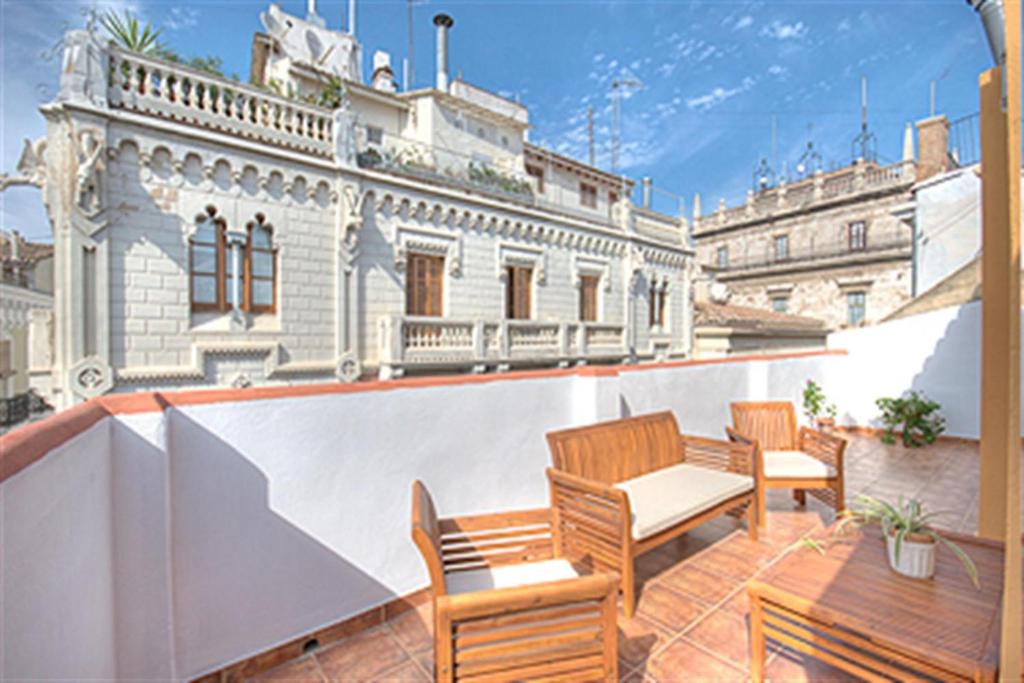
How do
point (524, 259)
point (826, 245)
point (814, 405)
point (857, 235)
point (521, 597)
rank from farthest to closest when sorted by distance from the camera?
point (826, 245)
point (857, 235)
point (524, 259)
point (814, 405)
point (521, 597)

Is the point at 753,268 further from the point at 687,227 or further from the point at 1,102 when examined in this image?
the point at 1,102

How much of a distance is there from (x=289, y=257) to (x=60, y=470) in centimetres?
804

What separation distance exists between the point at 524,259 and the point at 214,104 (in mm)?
7654

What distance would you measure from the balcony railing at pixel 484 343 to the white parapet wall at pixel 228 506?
6471 millimetres

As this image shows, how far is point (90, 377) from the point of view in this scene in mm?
6664

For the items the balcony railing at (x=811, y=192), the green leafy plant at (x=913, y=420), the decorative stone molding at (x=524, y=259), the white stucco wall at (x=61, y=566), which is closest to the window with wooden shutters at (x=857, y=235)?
the balcony railing at (x=811, y=192)

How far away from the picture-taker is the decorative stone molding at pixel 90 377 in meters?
6.52

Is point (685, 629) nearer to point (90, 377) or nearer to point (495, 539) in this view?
point (495, 539)

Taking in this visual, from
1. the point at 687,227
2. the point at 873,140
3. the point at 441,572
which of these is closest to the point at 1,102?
the point at 441,572

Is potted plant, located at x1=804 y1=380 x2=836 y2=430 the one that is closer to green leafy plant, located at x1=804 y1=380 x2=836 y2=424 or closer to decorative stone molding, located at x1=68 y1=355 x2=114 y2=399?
green leafy plant, located at x1=804 y1=380 x2=836 y2=424

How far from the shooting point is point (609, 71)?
18.3 meters

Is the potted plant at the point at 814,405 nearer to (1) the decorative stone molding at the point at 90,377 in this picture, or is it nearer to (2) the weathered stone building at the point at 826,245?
(1) the decorative stone molding at the point at 90,377

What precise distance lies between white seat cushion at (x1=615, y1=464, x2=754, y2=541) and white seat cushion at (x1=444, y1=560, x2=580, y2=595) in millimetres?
702

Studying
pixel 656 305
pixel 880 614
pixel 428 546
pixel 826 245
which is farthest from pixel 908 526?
pixel 826 245
